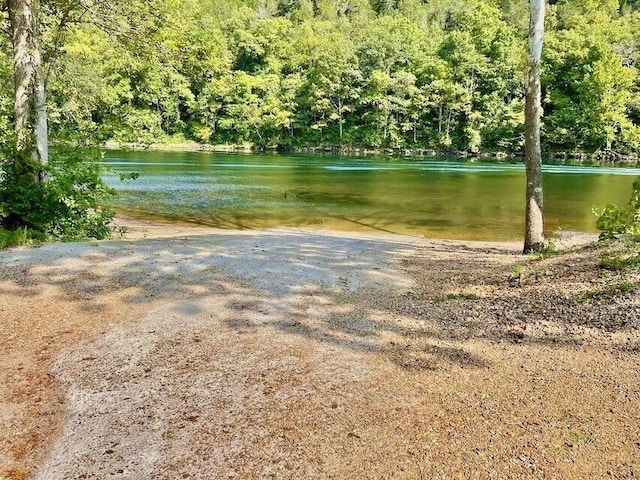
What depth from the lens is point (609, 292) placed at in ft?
17.1

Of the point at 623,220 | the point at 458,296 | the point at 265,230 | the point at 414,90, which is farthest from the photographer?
the point at 414,90

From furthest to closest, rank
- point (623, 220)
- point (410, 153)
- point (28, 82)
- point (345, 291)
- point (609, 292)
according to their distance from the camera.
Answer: point (410, 153) → point (28, 82) → point (623, 220) → point (345, 291) → point (609, 292)

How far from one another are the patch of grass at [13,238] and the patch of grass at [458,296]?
7096 millimetres

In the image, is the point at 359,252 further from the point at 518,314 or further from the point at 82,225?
the point at 82,225

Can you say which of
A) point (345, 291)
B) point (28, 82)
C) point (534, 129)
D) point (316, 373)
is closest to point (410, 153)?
point (534, 129)

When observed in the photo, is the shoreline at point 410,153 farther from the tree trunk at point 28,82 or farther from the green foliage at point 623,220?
the green foliage at point 623,220

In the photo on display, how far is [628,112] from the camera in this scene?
52.7m

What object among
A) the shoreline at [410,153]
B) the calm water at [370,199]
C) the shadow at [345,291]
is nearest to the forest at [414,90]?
the shoreline at [410,153]

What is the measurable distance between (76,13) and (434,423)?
11421mm

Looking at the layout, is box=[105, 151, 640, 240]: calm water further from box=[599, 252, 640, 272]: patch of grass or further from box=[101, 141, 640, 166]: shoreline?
box=[101, 141, 640, 166]: shoreline

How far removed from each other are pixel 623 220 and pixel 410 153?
5355 cm

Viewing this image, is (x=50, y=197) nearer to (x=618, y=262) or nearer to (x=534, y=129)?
(x=534, y=129)

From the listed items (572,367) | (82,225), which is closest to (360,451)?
(572,367)

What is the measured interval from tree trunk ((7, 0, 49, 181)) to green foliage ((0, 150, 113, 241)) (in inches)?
10.7
